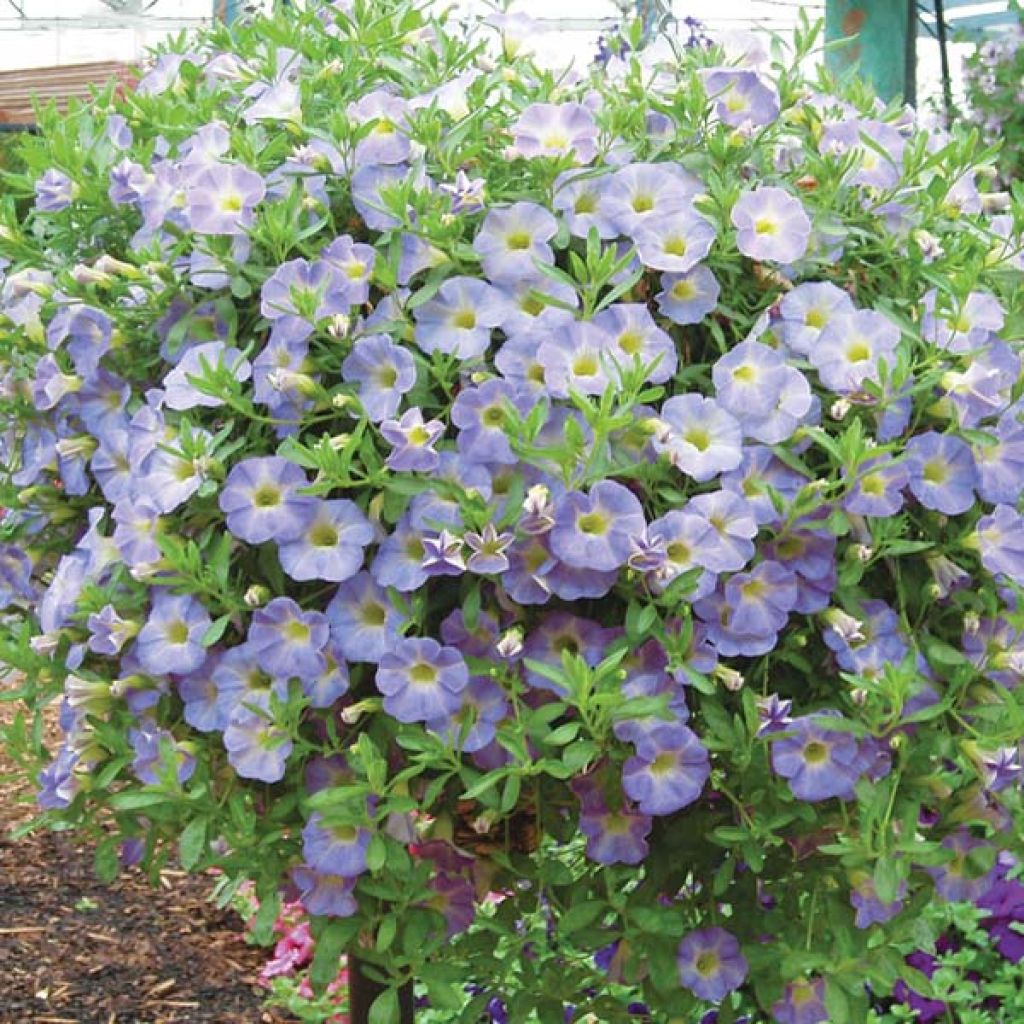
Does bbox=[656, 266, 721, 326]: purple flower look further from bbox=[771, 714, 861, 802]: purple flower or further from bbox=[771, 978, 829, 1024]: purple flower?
bbox=[771, 978, 829, 1024]: purple flower

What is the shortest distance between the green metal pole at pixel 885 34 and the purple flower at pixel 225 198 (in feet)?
22.3

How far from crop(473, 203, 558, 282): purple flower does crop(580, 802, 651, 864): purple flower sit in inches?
18.9

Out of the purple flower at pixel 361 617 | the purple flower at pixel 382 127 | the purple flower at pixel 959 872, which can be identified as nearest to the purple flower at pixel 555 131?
the purple flower at pixel 382 127

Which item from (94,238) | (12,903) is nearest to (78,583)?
(94,238)

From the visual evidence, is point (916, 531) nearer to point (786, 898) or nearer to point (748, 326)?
point (748, 326)

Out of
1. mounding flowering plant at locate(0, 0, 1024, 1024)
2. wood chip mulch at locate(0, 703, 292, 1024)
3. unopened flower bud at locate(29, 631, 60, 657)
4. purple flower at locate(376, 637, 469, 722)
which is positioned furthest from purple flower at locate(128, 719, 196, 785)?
wood chip mulch at locate(0, 703, 292, 1024)

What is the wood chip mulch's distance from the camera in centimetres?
313

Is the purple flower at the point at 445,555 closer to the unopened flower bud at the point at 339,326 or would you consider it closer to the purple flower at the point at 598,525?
the purple flower at the point at 598,525

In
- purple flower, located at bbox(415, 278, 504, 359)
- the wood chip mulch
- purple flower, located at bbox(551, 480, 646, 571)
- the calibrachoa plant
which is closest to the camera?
purple flower, located at bbox(551, 480, 646, 571)

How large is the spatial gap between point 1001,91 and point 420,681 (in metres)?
7.50

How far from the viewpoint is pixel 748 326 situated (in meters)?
1.52

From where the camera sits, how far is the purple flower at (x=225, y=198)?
1517 millimetres

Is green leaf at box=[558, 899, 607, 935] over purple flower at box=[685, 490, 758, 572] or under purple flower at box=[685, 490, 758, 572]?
under

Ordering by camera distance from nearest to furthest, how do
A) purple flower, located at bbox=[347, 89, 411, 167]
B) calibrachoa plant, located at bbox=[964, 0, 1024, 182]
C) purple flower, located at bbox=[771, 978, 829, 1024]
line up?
purple flower, located at bbox=[347, 89, 411, 167]
purple flower, located at bbox=[771, 978, 829, 1024]
calibrachoa plant, located at bbox=[964, 0, 1024, 182]
